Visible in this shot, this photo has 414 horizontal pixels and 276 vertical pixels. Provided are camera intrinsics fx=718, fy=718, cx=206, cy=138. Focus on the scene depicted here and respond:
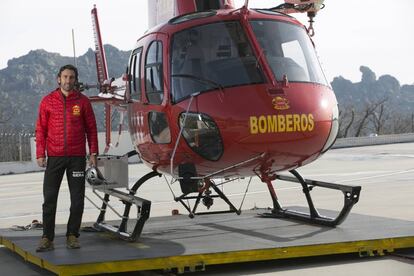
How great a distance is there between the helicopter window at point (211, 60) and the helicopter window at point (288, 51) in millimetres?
220

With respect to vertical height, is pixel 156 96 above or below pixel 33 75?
below

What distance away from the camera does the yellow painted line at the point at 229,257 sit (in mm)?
6285

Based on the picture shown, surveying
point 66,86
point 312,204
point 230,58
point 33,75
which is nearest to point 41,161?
point 66,86

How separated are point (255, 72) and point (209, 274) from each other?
2.19m

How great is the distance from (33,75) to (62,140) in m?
127

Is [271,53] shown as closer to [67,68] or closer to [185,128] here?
[185,128]

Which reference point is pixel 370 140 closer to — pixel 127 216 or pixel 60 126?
pixel 127 216

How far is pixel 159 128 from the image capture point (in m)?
8.23

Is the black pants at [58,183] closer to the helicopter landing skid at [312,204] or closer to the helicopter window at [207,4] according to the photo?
the helicopter landing skid at [312,204]

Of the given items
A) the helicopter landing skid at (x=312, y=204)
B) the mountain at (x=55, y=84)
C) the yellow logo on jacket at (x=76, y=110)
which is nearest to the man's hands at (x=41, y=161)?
the yellow logo on jacket at (x=76, y=110)

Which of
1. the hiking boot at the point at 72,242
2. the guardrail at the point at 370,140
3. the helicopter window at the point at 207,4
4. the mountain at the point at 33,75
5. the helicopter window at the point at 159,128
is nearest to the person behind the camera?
the hiking boot at the point at 72,242

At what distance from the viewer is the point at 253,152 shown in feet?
24.6

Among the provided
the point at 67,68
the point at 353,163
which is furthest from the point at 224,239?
the point at 353,163

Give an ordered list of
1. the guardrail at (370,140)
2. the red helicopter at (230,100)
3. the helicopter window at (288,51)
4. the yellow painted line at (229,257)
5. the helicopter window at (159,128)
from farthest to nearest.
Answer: the guardrail at (370,140)
the helicopter window at (159,128)
the helicopter window at (288,51)
the red helicopter at (230,100)
the yellow painted line at (229,257)
